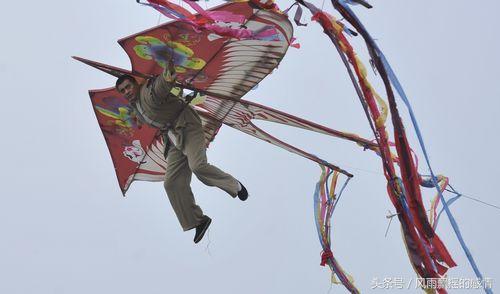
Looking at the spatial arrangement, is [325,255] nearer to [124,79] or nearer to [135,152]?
[135,152]

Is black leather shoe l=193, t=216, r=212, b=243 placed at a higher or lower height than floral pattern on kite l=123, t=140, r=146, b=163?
lower

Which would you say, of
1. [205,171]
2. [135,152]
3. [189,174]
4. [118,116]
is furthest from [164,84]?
[135,152]

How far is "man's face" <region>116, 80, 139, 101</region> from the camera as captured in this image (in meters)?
11.1

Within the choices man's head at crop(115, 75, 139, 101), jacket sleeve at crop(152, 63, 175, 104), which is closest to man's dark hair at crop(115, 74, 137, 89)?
man's head at crop(115, 75, 139, 101)

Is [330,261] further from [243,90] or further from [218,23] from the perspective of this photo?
[218,23]

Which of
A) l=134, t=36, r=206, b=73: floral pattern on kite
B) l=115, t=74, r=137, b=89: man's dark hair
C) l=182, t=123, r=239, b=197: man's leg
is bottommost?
l=182, t=123, r=239, b=197: man's leg

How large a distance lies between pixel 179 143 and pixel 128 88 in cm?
94

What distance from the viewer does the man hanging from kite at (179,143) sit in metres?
11.0

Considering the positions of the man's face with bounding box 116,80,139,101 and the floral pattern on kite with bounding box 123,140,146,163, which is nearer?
the man's face with bounding box 116,80,139,101

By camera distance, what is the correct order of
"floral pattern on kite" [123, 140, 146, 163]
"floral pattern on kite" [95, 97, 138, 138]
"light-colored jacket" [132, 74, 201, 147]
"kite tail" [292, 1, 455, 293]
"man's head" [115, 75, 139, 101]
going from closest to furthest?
"kite tail" [292, 1, 455, 293] → "light-colored jacket" [132, 74, 201, 147] → "man's head" [115, 75, 139, 101] → "floral pattern on kite" [95, 97, 138, 138] → "floral pattern on kite" [123, 140, 146, 163]

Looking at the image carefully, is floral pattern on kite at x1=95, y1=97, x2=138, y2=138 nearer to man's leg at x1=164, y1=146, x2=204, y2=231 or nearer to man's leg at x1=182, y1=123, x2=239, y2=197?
man's leg at x1=164, y1=146, x2=204, y2=231

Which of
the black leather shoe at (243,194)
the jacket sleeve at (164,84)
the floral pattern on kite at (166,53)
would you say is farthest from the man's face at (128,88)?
the black leather shoe at (243,194)

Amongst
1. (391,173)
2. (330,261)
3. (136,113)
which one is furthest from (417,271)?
(136,113)

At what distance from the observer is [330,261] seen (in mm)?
12242
